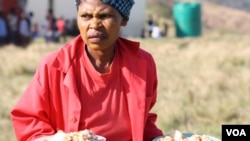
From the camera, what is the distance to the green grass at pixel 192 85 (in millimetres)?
7941

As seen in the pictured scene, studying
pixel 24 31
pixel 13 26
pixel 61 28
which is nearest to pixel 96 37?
pixel 24 31

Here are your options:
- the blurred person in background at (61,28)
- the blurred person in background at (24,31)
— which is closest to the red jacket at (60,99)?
the blurred person in background at (24,31)

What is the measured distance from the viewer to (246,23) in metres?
41.8

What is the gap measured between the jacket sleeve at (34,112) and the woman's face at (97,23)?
0.84 ft

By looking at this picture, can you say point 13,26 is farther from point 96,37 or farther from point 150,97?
point 96,37

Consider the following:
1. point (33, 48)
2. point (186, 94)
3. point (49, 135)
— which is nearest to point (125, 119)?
point (49, 135)

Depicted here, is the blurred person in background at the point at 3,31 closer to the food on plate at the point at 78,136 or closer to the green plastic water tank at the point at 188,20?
the green plastic water tank at the point at 188,20

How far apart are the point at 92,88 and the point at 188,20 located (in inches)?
902

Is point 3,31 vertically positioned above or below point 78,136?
below

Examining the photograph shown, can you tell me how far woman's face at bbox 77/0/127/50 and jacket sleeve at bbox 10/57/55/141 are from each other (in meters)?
0.26

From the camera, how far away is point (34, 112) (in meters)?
3.14

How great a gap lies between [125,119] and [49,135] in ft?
1.22

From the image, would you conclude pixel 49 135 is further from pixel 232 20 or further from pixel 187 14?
pixel 232 20

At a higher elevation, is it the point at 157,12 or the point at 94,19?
the point at 94,19
